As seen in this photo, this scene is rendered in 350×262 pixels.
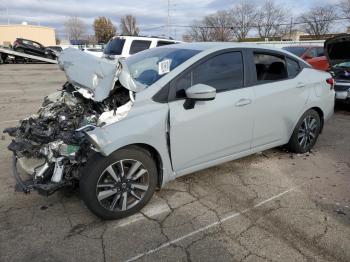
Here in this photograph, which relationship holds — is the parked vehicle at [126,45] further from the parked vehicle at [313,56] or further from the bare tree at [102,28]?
the bare tree at [102,28]

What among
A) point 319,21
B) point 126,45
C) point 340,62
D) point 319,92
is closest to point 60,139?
point 319,92

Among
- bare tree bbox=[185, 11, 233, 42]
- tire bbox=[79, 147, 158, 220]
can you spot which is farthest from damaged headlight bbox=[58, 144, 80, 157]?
bare tree bbox=[185, 11, 233, 42]

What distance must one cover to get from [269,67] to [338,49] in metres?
4.78

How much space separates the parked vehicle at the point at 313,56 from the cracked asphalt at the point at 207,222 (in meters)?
7.34

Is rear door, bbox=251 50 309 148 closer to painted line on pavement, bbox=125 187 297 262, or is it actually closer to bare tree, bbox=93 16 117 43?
painted line on pavement, bbox=125 187 297 262

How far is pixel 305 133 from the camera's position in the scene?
201 inches

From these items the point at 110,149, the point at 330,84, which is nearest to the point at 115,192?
the point at 110,149

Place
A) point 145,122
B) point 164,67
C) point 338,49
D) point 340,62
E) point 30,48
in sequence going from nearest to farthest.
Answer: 1. point 145,122
2. point 164,67
3. point 338,49
4. point 340,62
5. point 30,48

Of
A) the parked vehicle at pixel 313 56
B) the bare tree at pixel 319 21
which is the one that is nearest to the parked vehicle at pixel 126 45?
the parked vehicle at pixel 313 56

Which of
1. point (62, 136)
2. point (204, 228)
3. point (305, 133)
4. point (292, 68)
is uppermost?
point (292, 68)

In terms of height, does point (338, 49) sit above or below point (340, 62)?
above

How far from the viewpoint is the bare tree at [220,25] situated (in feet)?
209

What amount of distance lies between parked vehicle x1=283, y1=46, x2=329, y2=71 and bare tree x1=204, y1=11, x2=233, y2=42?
53346 millimetres

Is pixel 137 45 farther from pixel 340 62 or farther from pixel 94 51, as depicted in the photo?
pixel 94 51
